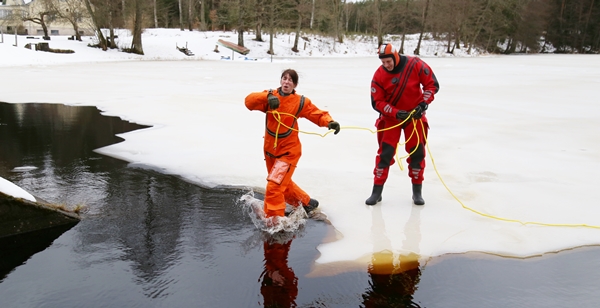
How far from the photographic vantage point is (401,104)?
14.8ft

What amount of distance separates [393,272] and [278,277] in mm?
825

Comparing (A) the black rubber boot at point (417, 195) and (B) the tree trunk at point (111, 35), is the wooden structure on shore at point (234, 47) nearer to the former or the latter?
(B) the tree trunk at point (111, 35)

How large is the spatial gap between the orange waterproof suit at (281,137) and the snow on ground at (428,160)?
1.90 feet

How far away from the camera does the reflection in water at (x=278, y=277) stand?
2.95 m

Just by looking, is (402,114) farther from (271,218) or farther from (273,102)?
(271,218)

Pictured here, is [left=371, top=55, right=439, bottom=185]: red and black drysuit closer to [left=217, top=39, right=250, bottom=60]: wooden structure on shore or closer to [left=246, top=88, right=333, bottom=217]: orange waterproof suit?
[left=246, top=88, right=333, bottom=217]: orange waterproof suit

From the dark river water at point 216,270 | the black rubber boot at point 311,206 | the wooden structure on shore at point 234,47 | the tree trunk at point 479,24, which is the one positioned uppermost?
the tree trunk at point 479,24

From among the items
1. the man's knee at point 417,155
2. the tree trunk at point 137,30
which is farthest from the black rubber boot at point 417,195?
the tree trunk at point 137,30

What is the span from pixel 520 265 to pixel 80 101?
1036 centimetres

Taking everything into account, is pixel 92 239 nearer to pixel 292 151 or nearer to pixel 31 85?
pixel 292 151

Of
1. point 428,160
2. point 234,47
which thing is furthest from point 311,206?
point 234,47

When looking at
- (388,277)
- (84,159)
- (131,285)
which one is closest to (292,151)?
(388,277)

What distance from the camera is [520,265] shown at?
3.53 m

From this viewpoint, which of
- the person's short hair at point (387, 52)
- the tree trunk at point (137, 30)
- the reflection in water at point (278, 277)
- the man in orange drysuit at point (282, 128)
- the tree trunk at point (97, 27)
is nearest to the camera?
the reflection in water at point (278, 277)
